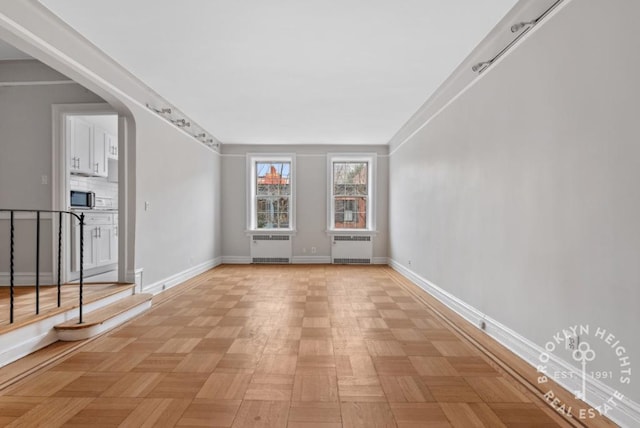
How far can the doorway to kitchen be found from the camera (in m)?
4.12

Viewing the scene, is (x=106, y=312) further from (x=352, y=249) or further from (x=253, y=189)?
(x=352, y=249)

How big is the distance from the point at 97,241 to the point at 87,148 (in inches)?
52.6

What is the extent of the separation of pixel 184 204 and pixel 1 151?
7.31 ft

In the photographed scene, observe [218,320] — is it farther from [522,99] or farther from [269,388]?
[522,99]

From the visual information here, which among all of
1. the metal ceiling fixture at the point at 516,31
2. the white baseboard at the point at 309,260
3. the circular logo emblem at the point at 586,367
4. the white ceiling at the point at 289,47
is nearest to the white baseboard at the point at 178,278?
the white baseboard at the point at 309,260

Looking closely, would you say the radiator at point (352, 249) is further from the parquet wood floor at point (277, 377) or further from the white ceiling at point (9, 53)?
the white ceiling at point (9, 53)

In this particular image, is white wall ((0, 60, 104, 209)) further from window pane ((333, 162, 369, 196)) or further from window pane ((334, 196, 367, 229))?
window pane ((334, 196, 367, 229))

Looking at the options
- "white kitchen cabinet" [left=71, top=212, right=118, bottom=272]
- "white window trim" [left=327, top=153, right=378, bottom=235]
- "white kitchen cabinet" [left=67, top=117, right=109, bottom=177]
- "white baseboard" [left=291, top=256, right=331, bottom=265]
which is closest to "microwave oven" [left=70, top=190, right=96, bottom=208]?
"white kitchen cabinet" [left=71, top=212, right=118, bottom=272]

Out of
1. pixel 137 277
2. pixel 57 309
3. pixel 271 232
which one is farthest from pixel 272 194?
pixel 57 309

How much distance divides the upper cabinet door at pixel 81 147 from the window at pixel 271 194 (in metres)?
3.18

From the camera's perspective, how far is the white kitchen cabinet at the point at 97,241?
4.43 metres

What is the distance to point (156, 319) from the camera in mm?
3482

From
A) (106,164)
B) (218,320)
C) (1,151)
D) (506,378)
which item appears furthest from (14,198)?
(506,378)

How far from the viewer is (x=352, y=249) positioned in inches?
289
